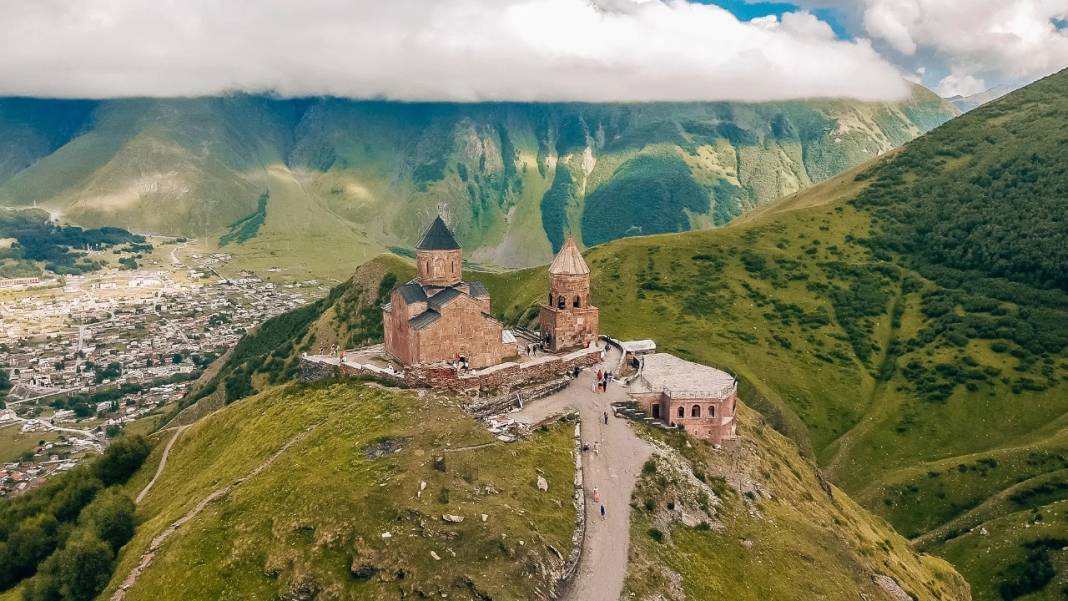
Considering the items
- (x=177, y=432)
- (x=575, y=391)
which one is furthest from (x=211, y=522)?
(x=177, y=432)

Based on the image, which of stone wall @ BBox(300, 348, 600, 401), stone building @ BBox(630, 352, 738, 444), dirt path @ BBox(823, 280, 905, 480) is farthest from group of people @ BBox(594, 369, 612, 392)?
dirt path @ BBox(823, 280, 905, 480)

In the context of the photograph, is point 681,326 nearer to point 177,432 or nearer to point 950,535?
point 950,535

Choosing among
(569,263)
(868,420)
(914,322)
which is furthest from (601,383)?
(914,322)

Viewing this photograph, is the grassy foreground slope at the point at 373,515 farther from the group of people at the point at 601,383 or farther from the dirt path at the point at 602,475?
the group of people at the point at 601,383

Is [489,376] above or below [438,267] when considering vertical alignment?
below

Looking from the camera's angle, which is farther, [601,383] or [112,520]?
[601,383]

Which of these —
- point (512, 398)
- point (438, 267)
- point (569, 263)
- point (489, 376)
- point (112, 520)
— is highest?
point (569, 263)

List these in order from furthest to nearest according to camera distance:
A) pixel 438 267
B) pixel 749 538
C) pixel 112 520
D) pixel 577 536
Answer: pixel 438 267 < pixel 112 520 < pixel 749 538 < pixel 577 536

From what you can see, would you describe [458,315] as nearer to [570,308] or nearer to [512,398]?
[512,398]
